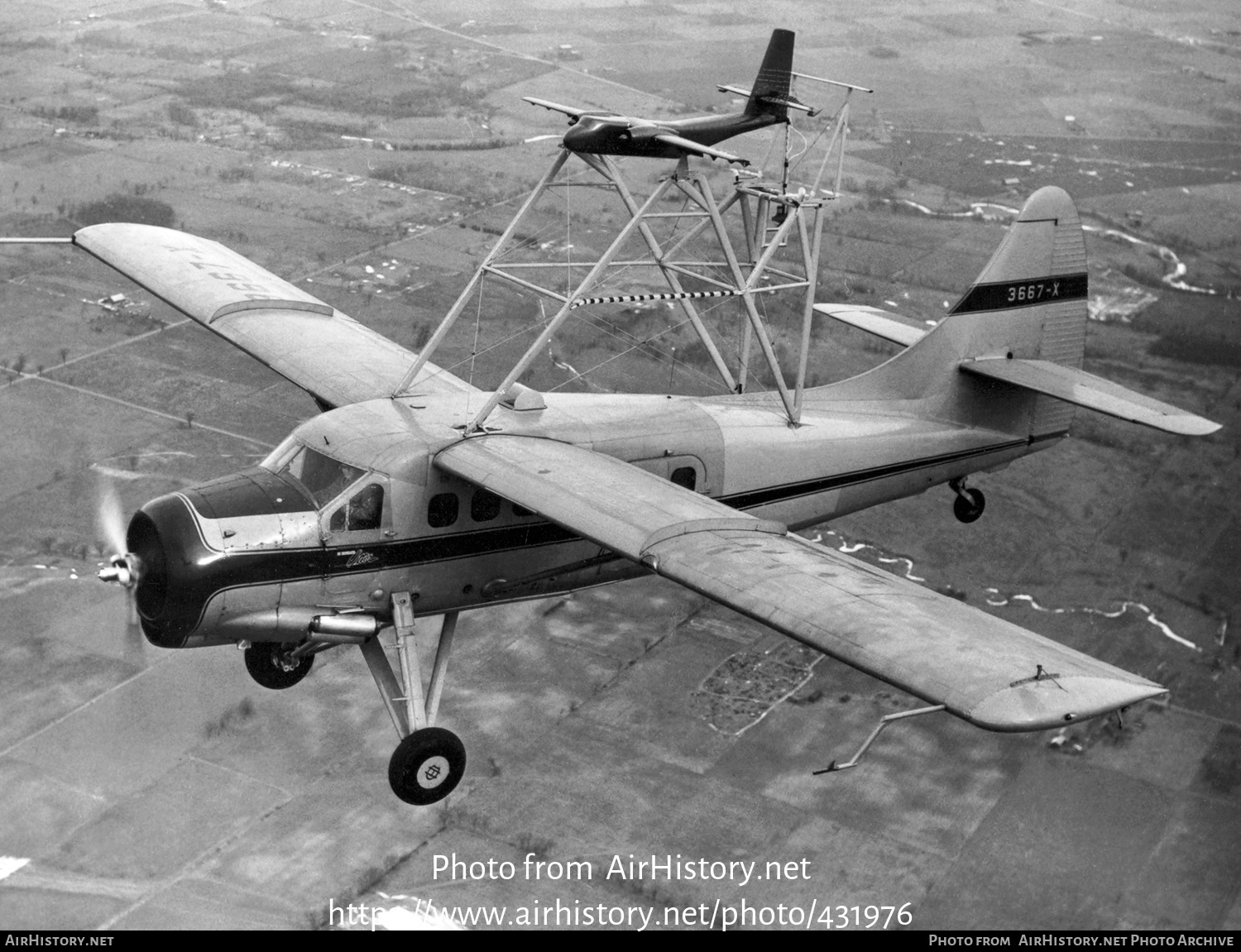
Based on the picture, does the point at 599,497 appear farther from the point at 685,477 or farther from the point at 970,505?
the point at 970,505

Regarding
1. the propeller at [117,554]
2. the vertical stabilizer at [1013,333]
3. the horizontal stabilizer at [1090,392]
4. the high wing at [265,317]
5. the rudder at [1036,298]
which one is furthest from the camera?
the rudder at [1036,298]

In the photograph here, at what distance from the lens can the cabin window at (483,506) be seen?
2261 cm

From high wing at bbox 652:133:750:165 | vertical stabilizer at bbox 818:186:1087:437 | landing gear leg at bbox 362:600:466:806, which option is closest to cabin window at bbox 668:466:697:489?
vertical stabilizer at bbox 818:186:1087:437

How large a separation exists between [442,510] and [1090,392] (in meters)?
11.6

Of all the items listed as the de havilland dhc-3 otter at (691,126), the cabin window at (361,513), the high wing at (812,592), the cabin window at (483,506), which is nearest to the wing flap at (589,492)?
the high wing at (812,592)

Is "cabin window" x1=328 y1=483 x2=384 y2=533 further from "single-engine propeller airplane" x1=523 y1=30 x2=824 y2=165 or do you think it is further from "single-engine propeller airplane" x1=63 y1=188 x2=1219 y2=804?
"single-engine propeller airplane" x1=523 y1=30 x2=824 y2=165

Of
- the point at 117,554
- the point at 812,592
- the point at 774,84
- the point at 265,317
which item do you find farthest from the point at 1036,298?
the point at 117,554

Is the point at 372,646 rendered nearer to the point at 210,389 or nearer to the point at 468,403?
the point at 468,403

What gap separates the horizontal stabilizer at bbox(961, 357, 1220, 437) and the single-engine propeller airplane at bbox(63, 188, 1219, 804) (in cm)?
5

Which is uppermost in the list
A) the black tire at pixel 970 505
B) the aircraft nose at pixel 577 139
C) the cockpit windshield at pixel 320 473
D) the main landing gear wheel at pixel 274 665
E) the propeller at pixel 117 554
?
the aircraft nose at pixel 577 139

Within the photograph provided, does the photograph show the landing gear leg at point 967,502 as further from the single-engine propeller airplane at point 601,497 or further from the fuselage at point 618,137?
the fuselage at point 618,137

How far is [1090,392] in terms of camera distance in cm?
2689

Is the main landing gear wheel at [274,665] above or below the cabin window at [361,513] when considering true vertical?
below

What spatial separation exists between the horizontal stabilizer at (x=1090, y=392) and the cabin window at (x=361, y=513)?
1170 cm
